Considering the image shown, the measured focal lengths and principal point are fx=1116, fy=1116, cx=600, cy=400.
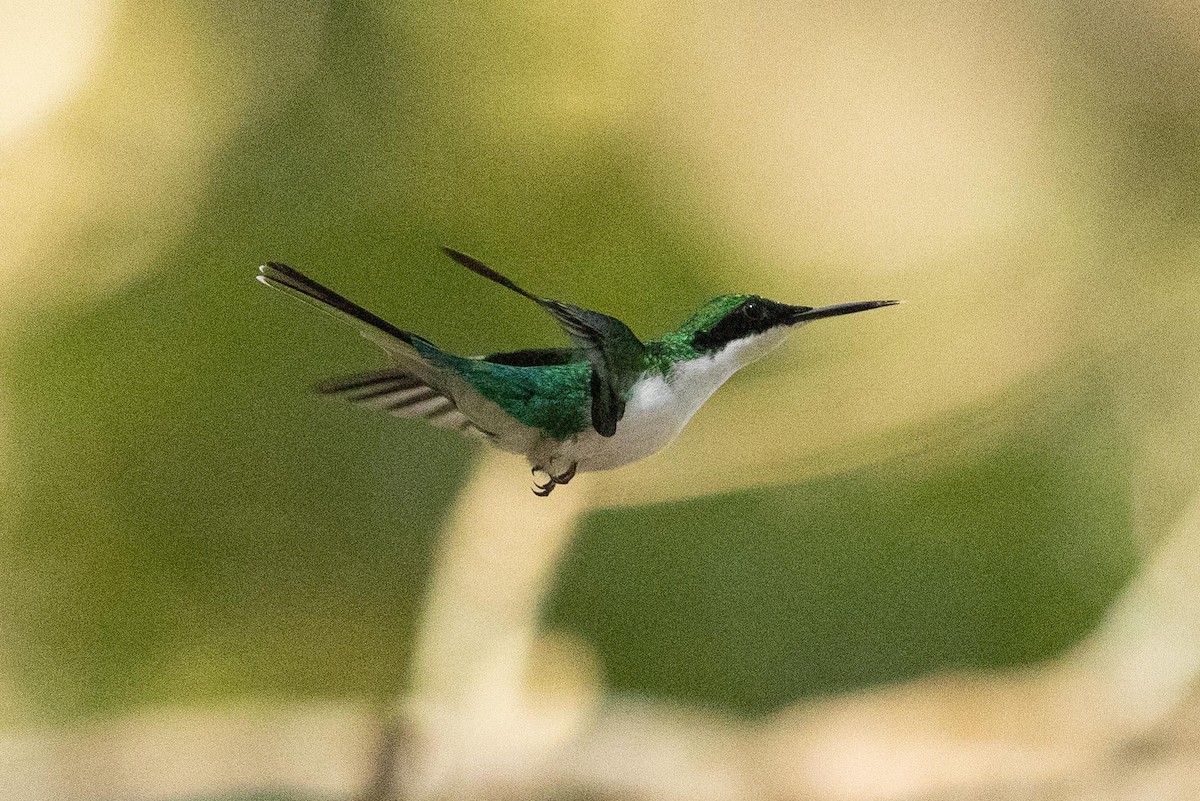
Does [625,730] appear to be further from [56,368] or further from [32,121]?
[32,121]

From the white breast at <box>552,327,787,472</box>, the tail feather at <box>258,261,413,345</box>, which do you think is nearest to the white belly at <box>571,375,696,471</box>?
the white breast at <box>552,327,787,472</box>

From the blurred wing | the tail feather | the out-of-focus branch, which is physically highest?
the tail feather

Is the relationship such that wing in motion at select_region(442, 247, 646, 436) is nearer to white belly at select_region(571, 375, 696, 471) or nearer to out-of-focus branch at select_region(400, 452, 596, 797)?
white belly at select_region(571, 375, 696, 471)

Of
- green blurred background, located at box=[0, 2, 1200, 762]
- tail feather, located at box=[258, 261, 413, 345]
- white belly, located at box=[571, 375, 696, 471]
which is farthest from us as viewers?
green blurred background, located at box=[0, 2, 1200, 762]

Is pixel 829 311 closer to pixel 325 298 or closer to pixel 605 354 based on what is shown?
pixel 605 354

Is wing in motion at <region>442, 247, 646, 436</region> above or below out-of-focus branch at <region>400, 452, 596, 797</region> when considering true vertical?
above

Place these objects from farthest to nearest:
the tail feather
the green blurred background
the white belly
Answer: the green blurred background → the white belly → the tail feather

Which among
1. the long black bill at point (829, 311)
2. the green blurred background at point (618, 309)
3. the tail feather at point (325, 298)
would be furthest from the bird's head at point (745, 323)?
the green blurred background at point (618, 309)

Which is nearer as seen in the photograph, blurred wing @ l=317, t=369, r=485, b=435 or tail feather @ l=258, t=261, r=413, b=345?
tail feather @ l=258, t=261, r=413, b=345
